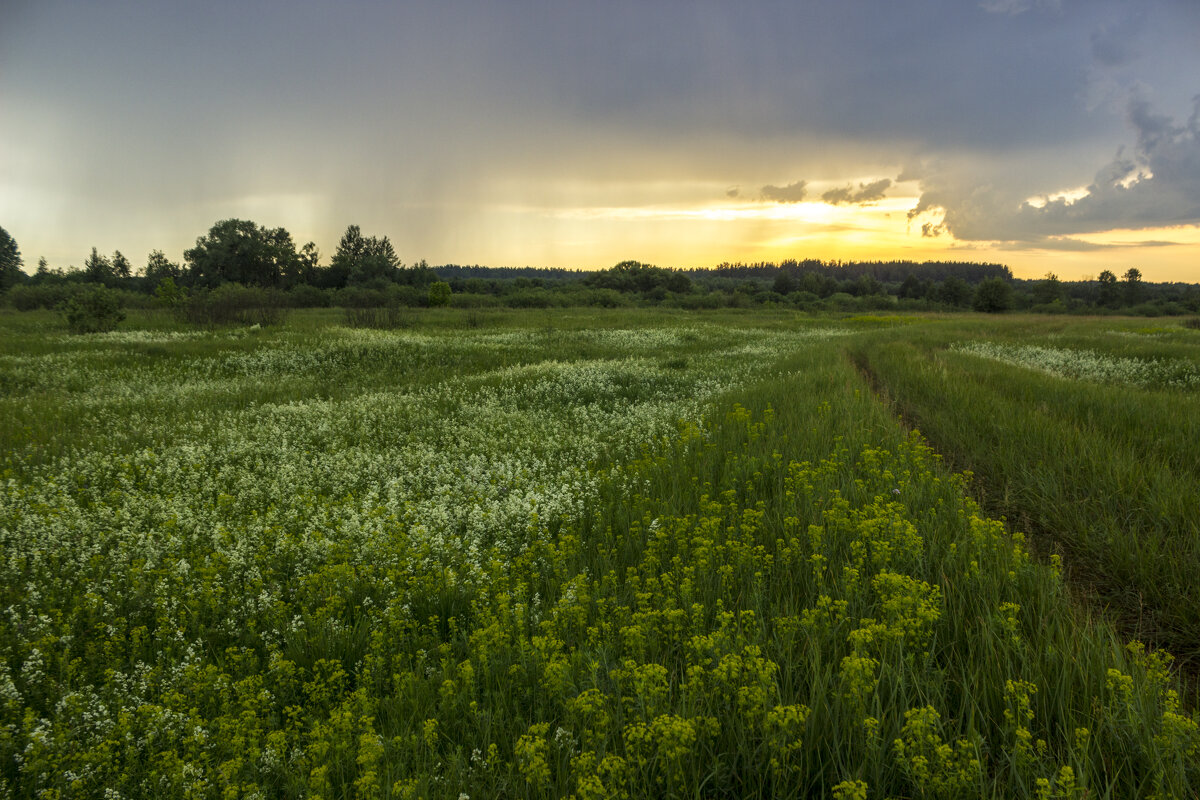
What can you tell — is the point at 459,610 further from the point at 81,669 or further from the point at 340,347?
the point at 340,347

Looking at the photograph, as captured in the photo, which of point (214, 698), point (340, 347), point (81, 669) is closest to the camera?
point (214, 698)

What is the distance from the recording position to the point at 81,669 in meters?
3.39

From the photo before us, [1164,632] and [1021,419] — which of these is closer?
[1164,632]

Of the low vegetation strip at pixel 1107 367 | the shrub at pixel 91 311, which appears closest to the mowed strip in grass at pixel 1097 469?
the low vegetation strip at pixel 1107 367

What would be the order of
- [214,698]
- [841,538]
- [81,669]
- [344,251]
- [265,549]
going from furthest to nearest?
[344,251] < [265,549] < [841,538] < [81,669] < [214,698]

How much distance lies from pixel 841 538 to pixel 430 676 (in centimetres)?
310

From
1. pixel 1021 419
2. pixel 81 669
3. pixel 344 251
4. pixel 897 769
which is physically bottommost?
pixel 81 669

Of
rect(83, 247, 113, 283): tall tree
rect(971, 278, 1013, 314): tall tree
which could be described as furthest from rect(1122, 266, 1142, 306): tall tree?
rect(83, 247, 113, 283): tall tree

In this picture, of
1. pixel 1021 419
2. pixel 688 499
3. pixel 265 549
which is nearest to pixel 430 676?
pixel 265 549

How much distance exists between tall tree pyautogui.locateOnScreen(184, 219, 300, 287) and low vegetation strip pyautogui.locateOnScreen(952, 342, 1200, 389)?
290ft

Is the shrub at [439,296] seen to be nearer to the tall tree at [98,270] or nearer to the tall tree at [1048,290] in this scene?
the tall tree at [98,270]

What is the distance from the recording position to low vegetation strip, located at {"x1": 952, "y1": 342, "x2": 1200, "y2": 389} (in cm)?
1353

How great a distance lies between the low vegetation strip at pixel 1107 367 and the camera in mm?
13531

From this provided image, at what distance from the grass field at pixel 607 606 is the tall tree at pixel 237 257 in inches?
3355
